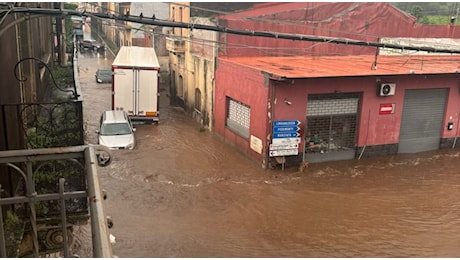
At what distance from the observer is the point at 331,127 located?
17.2 metres

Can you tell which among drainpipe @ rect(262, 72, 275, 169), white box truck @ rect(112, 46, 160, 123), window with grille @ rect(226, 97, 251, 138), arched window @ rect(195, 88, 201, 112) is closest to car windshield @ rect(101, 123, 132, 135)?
white box truck @ rect(112, 46, 160, 123)

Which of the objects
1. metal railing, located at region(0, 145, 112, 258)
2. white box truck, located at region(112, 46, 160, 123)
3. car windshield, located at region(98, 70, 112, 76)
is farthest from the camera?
Answer: car windshield, located at region(98, 70, 112, 76)

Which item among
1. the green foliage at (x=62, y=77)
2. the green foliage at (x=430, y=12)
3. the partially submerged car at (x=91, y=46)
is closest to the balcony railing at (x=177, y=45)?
the green foliage at (x=62, y=77)

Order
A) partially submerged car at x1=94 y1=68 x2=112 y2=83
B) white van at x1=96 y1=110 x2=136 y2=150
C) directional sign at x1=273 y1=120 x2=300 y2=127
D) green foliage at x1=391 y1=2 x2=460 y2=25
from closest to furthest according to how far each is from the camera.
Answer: directional sign at x1=273 y1=120 x2=300 y2=127 < white van at x1=96 y1=110 x2=136 y2=150 < partially submerged car at x1=94 y1=68 x2=112 y2=83 < green foliage at x1=391 y1=2 x2=460 y2=25

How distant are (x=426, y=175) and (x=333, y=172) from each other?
350 cm

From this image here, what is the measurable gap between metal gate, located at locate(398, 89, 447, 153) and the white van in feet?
37.1

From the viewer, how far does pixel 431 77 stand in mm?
18609

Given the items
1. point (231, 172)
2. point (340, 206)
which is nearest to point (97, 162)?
point (340, 206)

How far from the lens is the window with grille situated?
17.8 metres

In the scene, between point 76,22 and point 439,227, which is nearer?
point 439,227

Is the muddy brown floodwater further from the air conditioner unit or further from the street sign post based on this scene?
the air conditioner unit

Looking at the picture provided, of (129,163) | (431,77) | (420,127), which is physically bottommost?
(129,163)

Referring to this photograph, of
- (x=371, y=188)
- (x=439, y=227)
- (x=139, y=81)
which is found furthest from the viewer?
(x=139, y=81)

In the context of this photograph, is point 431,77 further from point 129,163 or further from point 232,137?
point 129,163
